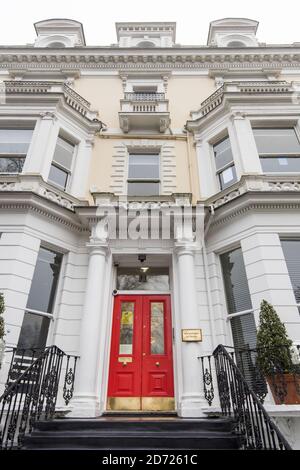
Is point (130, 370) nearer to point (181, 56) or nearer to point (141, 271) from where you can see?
point (141, 271)

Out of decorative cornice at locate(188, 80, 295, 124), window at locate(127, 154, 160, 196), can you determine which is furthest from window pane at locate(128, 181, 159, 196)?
decorative cornice at locate(188, 80, 295, 124)

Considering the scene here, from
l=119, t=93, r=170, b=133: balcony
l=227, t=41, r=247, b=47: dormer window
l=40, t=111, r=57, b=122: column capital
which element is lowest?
l=40, t=111, r=57, b=122: column capital

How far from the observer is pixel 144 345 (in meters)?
6.80

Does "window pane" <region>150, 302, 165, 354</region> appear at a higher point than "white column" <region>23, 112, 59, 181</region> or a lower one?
lower

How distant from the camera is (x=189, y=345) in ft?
19.7

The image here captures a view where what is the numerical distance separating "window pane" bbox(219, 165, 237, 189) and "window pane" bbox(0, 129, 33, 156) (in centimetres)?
586

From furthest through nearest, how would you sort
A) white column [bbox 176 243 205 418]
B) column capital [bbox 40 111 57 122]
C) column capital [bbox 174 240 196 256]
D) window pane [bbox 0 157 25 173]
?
1. column capital [bbox 40 111 57 122]
2. window pane [bbox 0 157 25 173]
3. column capital [bbox 174 240 196 256]
4. white column [bbox 176 243 205 418]

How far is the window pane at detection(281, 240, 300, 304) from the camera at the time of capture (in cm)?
→ 636

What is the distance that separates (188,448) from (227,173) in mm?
6969

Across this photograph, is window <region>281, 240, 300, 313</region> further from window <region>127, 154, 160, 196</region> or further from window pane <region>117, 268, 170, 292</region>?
window <region>127, 154, 160, 196</region>

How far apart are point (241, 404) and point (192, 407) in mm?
1327

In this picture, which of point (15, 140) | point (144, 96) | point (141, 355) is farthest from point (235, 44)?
point (141, 355)

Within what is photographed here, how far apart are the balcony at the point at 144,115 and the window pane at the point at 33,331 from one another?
6975mm

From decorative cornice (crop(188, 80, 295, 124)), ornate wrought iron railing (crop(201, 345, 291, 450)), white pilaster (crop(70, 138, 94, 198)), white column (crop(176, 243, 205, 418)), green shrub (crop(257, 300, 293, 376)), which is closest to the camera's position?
ornate wrought iron railing (crop(201, 345, 291, 450))
